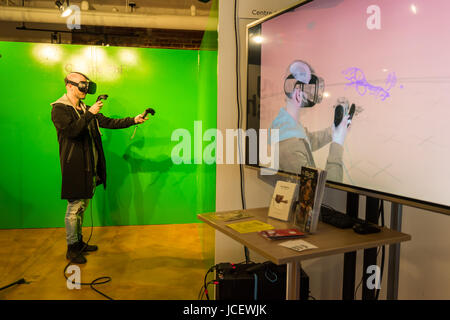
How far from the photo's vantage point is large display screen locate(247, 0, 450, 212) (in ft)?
3.49

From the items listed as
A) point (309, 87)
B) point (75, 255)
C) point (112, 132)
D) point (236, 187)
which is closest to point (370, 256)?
point (309, 87)

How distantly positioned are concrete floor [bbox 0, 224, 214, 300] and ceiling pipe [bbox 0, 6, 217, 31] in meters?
2.46

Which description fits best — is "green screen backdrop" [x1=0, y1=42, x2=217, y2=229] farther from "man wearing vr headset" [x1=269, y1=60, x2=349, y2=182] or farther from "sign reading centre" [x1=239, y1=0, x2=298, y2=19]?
"man wearing vr headset" [x1=269, y1=60, x2=349, y2=182]

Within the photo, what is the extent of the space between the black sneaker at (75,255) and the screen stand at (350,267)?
2.34 metres

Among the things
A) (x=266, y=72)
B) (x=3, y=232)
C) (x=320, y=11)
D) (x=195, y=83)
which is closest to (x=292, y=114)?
(x=266, y=72)

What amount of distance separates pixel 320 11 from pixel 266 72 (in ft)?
1.52

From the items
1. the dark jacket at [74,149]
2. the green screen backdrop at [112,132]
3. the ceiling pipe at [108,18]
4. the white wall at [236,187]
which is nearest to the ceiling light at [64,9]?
the ceiling pipe at [108,18]

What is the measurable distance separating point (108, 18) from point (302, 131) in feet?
11.2

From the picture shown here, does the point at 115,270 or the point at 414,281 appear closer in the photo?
the point at 414,281

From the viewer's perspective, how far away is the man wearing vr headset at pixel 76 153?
2.84m

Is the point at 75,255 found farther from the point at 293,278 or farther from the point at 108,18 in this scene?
the point at 108,18

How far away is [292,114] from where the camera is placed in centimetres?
172

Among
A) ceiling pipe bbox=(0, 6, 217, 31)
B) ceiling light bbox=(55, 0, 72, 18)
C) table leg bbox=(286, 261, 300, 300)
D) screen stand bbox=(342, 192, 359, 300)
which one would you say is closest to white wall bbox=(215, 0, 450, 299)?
screen stand bbox=(342, 192, 359, 300)
